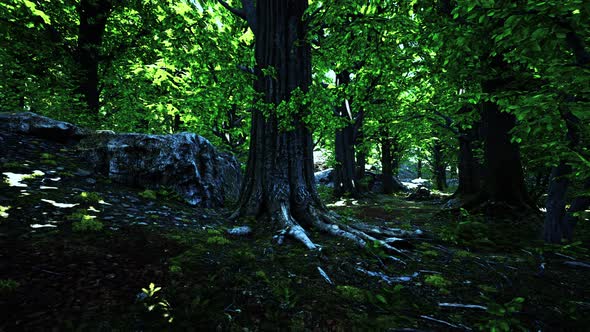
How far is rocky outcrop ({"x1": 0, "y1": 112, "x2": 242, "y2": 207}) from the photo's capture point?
7012 millimetres

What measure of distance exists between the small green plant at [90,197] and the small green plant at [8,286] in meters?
3.11

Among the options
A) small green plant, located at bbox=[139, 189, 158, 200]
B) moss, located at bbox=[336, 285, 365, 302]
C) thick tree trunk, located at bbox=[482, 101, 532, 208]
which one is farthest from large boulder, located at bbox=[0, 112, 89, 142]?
thick tree trunk, located at bbox=[482, 101, 532, 208]

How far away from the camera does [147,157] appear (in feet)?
23.7

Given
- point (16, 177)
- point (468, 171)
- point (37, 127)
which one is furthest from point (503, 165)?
point (37, 127)

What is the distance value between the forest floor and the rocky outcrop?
1290 mm

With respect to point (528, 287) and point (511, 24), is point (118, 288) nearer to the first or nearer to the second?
point (528, 287)

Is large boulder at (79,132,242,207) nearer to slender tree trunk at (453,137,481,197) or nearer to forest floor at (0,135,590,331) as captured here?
forest floor at (0,135,590,331)

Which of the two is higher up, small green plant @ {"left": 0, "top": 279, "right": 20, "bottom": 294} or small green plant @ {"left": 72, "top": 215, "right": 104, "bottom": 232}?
small green plant @ {"left": 72, "top": 215, "right": 104, "bottom": 232}

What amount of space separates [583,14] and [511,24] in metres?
0.60

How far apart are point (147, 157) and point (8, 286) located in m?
5.50

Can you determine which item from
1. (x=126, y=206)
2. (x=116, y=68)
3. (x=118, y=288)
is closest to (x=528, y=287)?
(x=118, y=288)

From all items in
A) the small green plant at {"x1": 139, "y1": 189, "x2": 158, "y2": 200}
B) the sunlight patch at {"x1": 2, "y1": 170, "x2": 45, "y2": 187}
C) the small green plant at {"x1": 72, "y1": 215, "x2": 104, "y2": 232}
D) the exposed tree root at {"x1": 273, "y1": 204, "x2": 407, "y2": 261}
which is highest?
the sunlight patch at {"x1": 2, "y1": 170, "x2": 45, "y2": 187}

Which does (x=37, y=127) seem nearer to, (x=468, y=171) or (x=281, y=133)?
(x=281, y=133)

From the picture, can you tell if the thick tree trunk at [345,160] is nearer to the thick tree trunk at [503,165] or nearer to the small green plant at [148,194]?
the thick tree trunk at [503,165]
